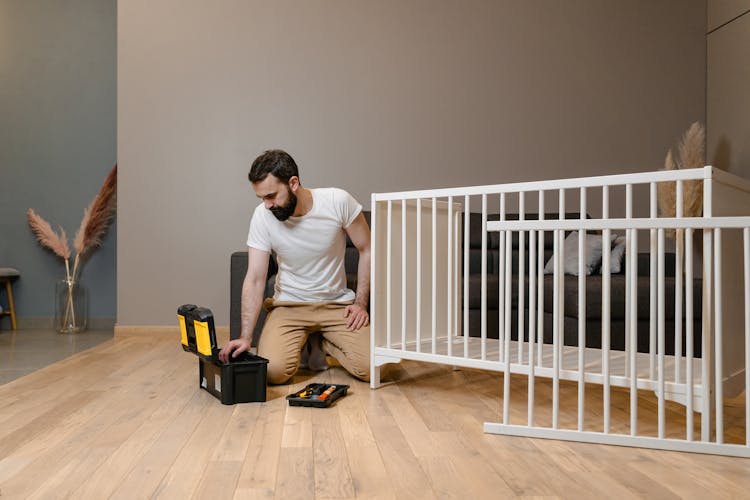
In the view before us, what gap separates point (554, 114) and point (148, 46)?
2782 mm

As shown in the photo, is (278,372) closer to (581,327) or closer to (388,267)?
(388,267)

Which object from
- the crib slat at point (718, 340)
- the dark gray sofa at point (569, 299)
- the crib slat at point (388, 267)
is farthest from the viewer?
the dark gray sofa at point (569, 299)

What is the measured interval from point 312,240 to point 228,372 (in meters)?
0.71

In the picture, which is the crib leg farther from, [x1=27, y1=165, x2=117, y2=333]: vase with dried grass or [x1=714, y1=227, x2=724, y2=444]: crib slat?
[x1=27, y1=165, x2=117, y2=333]: vase with dried grass

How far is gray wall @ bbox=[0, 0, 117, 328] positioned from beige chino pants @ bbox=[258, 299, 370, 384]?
240 centimetres

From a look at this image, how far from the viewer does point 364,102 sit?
4133 millimetres

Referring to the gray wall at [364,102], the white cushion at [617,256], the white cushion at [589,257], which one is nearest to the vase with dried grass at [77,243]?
the gray wall at [364,102]

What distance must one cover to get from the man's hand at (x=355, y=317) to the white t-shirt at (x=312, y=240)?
12cm

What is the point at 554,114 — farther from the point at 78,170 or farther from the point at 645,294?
the point at 78,170

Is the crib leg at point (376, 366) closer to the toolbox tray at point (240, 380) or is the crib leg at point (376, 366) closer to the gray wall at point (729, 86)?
the toolbox tray at point (240, 380)

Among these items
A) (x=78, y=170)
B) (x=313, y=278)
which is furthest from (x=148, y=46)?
(x=313, y=278)

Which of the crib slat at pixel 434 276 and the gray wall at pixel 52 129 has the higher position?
the gray wall at pixel 52 129

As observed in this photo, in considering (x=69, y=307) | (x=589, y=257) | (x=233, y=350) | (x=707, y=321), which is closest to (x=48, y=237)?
(x=69, y=307)

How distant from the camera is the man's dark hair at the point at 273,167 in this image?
2.37 m
